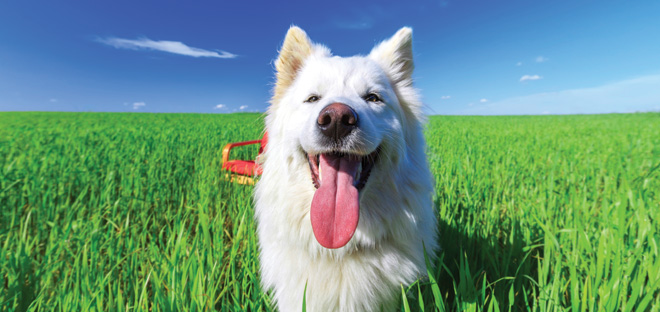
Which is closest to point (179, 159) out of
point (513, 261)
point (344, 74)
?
point (344, 74)

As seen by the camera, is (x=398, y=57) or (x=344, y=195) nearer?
(x=344, y=195)

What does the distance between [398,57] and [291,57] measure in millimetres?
923

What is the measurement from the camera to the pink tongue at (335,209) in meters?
1.72

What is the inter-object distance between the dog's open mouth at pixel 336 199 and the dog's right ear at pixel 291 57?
0.89 metres

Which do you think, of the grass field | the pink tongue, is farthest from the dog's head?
the grass field

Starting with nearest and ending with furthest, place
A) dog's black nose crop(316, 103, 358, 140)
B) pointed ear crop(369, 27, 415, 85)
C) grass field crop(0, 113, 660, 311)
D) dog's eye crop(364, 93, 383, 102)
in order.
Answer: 1. dog's black nose crop(316, 103, 358, 140)
2. grass field crop(0, 113, 660, 311)
3. dog's eye crop(364, 93, 383, 102)
4. pointed ear crop(369, 27, 415, 85)

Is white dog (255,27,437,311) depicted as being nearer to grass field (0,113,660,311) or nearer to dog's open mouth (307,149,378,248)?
dog's open mouth (307,149,378,248)

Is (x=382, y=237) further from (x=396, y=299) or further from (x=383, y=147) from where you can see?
(x=383, y=147)

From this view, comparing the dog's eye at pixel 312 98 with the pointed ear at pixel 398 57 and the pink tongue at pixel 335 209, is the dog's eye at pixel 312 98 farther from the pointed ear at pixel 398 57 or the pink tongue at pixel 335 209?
the pointed ear at pixel 398 57

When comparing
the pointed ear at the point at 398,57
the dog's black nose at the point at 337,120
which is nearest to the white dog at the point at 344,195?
the dog's black nose at the point at 337,120

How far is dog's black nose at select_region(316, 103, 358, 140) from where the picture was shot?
1667mm

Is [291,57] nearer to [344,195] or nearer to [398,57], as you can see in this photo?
[398,57]

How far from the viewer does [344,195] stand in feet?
5.79

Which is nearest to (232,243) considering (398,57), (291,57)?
(291,57)
